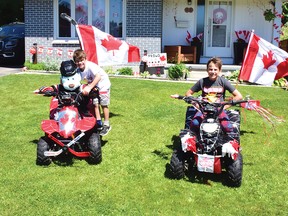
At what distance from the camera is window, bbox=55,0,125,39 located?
15211 millimetres

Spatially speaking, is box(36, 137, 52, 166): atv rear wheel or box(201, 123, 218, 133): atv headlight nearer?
box(201, 123, 218, 133): atv headlight

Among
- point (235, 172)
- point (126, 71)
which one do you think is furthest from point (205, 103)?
point (126, 71)

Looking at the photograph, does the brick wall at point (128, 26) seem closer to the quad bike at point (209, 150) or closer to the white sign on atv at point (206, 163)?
the quad bike at point (209, 150)

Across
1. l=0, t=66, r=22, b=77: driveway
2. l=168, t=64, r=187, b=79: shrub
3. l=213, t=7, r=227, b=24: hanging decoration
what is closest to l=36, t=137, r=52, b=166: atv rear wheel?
l=168, t=64, r=187, b=79: shrub

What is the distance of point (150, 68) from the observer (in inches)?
556

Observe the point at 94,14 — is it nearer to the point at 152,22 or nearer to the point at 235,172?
the point at 152,22

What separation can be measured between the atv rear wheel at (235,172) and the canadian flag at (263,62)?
2612 millimetres

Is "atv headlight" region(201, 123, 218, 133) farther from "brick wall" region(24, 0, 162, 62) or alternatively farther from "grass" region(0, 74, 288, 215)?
"brick wall" region(24, 0, 162, 62)

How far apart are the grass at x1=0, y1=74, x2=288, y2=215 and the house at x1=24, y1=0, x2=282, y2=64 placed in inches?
277

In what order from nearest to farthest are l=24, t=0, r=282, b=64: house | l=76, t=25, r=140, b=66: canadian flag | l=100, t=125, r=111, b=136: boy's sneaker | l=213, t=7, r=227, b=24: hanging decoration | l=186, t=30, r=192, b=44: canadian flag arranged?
l=100, t=125, r=111, b=136: boy's sneaker < l=76, t=25, r=140, b=66: canadian flag < l=24, t=0, r=282, b=64: house < l=186, t=30, r=192, b=44: canadian flag < l=213, t=7, r=227, b=24: hanging decoration

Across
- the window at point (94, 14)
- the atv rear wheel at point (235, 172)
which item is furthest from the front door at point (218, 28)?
the atv rear wheel at point (235, 172)

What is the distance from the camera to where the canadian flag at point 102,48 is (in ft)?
26.5

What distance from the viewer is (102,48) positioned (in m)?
8.27

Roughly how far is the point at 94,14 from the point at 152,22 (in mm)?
2181
